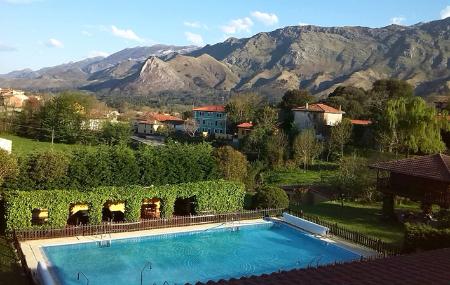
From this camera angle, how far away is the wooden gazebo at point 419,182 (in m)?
23.6

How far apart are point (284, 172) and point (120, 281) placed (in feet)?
94.2

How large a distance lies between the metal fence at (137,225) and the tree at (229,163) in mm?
4070

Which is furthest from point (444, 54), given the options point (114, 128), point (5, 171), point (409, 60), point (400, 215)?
point (5, 171)

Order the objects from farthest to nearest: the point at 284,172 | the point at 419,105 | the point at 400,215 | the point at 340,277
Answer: the point at 284,172 < the point at 419,105 < the point at 400,215 < the point at 340,277

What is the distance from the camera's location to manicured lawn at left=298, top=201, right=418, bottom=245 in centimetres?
2344

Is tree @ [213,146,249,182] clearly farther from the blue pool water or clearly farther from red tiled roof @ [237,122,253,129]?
red tiled roof @ [237,122,253,129]

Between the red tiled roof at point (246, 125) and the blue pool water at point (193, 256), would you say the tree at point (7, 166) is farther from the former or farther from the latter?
the red tiled roof at point (246, 125)

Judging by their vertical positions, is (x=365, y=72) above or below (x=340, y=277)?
above

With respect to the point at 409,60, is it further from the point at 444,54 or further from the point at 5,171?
the point at 5,171

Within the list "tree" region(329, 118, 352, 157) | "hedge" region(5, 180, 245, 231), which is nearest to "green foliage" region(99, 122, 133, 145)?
"tree" region(329, 118, 352, 157)

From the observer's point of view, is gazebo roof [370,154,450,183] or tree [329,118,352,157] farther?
tree [329,118,352,157]

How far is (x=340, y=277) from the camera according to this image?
367 inches

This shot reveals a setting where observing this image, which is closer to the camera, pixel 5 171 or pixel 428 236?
pixel 428 236

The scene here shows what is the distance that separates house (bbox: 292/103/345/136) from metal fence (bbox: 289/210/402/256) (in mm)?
31149
